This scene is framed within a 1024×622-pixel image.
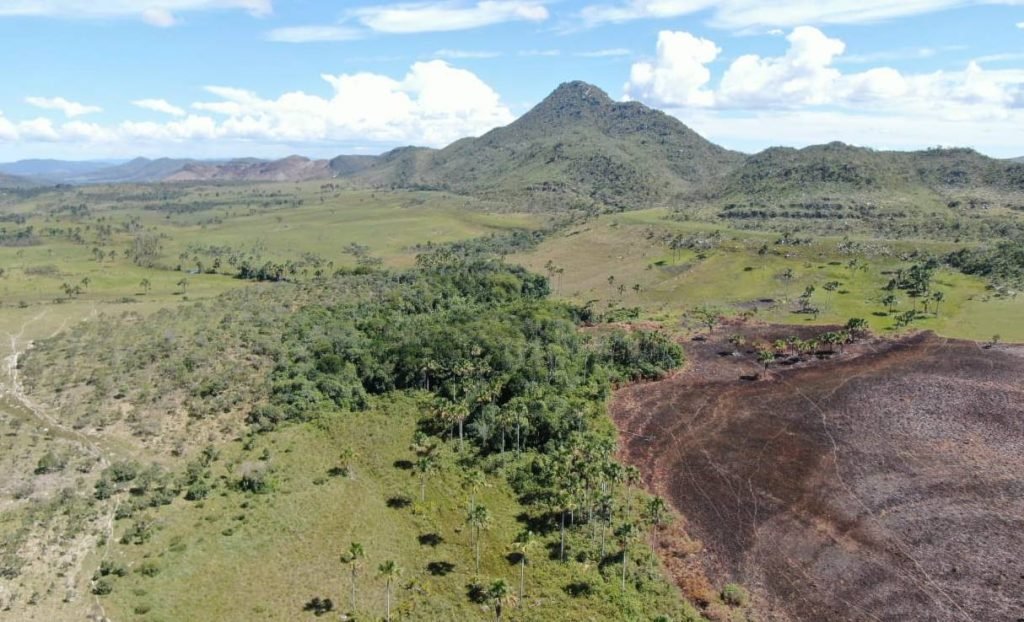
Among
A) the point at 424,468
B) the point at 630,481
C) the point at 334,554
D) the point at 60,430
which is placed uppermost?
the point at 60,430

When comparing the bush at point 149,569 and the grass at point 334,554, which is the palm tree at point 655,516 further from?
the bush at point 149,569

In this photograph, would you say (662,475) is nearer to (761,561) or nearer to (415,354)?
(761,561)

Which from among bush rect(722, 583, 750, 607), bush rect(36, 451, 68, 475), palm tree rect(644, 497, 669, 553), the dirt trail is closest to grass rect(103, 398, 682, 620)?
the dirt trail

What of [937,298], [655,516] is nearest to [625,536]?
[655,516]

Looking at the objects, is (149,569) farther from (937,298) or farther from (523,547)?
(937,298)

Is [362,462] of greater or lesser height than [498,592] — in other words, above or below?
below

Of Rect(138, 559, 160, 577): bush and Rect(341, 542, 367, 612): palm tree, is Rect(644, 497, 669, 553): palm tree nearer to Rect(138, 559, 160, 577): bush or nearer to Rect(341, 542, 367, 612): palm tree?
Rect(341, 542, 367, 612): palm tree

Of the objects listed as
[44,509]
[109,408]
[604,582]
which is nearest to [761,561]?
[604,582]
